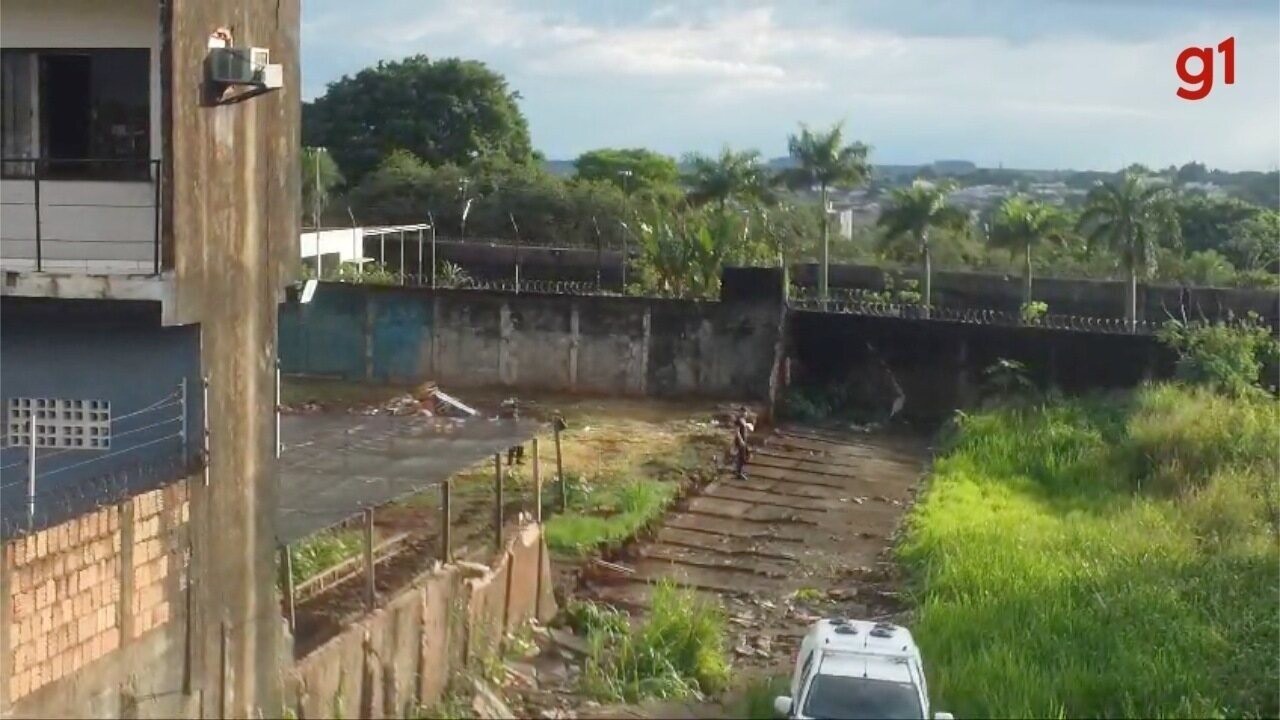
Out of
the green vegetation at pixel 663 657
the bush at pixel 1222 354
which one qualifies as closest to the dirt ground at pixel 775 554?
the green vegetation at pixel 663 657

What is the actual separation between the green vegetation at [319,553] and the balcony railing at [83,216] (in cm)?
361

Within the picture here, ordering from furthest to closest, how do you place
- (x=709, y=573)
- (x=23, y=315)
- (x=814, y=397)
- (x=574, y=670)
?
(x=814, y=397) < (x=709, y=573) < (x=574, y=670) < (x=23, y=315)

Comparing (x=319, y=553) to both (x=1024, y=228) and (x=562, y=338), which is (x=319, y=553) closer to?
(x=562, y=338)

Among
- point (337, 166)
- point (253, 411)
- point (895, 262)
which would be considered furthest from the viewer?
point (337, 166)

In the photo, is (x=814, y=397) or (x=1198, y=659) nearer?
(x=1198, y=659)

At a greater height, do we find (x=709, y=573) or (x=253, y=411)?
(x=253, y=411)

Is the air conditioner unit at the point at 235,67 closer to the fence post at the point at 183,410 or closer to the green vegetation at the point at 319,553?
the fence post at the point at 183,410

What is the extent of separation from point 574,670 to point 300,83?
5502 mm

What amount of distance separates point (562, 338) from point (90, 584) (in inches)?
773

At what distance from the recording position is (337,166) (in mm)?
49812

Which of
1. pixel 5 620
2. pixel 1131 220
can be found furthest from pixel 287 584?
pixel 1131 220

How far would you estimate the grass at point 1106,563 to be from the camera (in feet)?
37.1

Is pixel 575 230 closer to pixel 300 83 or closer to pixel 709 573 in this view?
pixel 709 573

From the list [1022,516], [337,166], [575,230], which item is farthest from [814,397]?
[337,166]
